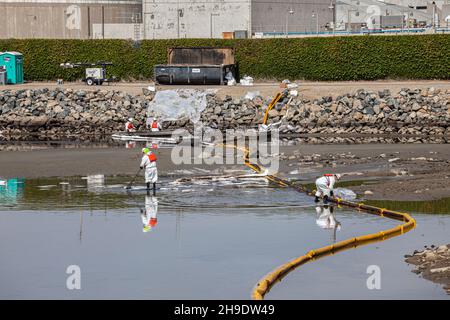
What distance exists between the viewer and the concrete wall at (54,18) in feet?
341

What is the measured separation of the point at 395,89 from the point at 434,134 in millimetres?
→ 11022

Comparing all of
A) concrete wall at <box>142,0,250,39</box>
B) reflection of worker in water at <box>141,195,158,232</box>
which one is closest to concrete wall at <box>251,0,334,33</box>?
concrete wall at <box>142,0,250,39</box>

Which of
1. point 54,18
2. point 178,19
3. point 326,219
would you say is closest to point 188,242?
point 326,219

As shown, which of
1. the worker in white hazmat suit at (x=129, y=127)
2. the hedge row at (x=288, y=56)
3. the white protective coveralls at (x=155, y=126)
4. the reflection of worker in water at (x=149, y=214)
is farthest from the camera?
the hedge row at (x=288, y=56)

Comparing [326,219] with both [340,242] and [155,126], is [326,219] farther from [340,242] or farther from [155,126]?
[155,126]

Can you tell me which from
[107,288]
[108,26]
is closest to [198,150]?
[107,288]

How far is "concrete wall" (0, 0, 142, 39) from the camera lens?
104m

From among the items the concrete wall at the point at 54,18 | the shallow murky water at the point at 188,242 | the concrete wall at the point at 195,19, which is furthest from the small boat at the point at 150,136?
the concrete wall at the point at 54,18

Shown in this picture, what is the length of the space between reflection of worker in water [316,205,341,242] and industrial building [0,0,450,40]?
61390 mm

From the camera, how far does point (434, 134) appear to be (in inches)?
2630

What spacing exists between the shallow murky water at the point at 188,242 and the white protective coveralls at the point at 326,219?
0.07 meters

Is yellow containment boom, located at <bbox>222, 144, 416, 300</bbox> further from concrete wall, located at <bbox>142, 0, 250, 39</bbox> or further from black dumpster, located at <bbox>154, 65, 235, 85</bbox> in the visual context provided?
concrete wall, located at <bbox>142, 0, 250, 39</bbox>

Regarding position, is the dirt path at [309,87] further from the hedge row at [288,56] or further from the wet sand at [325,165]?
the wet sand at [325,165]
